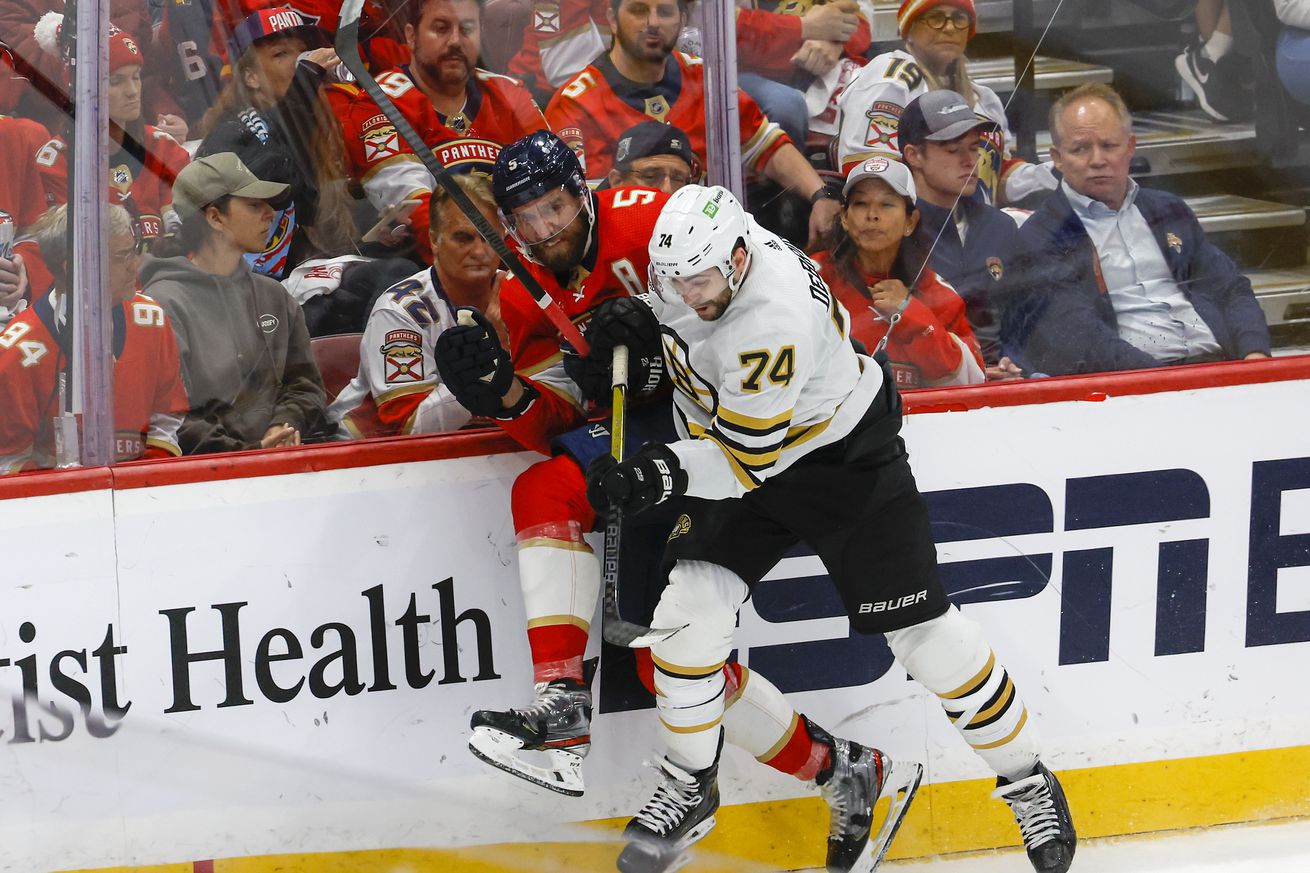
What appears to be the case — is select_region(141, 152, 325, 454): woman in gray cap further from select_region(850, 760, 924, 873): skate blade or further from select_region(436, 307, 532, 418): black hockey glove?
select_region(850, 760, 924, 873): skate blade

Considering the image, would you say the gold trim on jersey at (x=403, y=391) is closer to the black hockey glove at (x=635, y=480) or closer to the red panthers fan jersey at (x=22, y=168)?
the black hockey glove at (x=635, y=480)

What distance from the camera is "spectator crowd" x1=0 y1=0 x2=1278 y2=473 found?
2543mm

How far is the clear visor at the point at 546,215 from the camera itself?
247 cm

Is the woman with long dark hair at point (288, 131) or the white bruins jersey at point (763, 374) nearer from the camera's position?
the white bruins jersey at point (763, 374)

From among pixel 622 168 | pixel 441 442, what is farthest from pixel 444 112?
pixel 441 442

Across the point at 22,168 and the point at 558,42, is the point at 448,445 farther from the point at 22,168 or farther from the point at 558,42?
the point at 22,168

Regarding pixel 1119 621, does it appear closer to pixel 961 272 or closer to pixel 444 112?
pixel 961 272

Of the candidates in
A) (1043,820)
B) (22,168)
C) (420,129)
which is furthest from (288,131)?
(1043,820)

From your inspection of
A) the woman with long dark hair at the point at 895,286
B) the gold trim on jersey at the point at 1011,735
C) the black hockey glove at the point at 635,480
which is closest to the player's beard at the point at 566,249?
the black hockey glove at the point at 635,480

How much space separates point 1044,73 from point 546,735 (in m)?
1.60

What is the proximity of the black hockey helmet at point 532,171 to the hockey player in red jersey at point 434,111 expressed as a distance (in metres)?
0.19

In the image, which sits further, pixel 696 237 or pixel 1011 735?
pixel 1011 735

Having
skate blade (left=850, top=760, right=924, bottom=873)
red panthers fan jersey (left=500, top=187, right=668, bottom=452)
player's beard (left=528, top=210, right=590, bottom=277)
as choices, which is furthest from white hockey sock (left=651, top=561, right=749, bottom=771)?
player's beard (left=528, top=210, right=590, bottom=277)

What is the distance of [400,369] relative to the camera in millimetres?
2715
